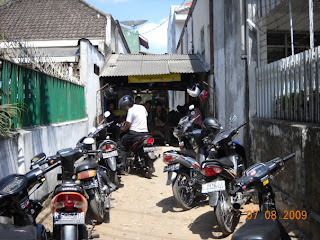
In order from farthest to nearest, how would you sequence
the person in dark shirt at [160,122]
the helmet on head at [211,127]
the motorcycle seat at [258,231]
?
the person in dark shirt at [160,122], the helmet on head at [211,127], the motorcycle seat at [258,231]

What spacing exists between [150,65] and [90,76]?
3.52m

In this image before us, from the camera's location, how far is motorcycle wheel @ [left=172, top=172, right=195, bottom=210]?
5.70 metres

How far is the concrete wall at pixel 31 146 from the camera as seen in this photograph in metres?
4.28

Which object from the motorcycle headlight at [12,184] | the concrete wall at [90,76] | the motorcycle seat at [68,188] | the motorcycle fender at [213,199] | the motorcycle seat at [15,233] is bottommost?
the motorcycle fender at [213,199]

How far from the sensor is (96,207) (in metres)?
4.83

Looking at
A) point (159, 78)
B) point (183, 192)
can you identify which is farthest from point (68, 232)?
point (159, 78)

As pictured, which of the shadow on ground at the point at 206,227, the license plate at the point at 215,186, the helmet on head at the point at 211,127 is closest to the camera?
the license plate at the point at 215,186

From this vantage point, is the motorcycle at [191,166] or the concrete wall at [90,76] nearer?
the motorcycle at [191,166]

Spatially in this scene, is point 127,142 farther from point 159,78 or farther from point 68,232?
point 159,78

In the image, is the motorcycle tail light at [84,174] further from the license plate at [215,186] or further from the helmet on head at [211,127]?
the helmet on head at [211,127]

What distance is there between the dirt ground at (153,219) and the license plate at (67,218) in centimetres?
152

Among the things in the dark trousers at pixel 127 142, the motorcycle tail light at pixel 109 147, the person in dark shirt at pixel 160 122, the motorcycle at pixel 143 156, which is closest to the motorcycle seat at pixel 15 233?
the motorcycle tail light at pixel 109 147

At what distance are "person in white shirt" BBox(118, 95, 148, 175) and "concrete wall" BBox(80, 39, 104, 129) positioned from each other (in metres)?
2.89

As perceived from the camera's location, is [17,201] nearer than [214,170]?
Yes
